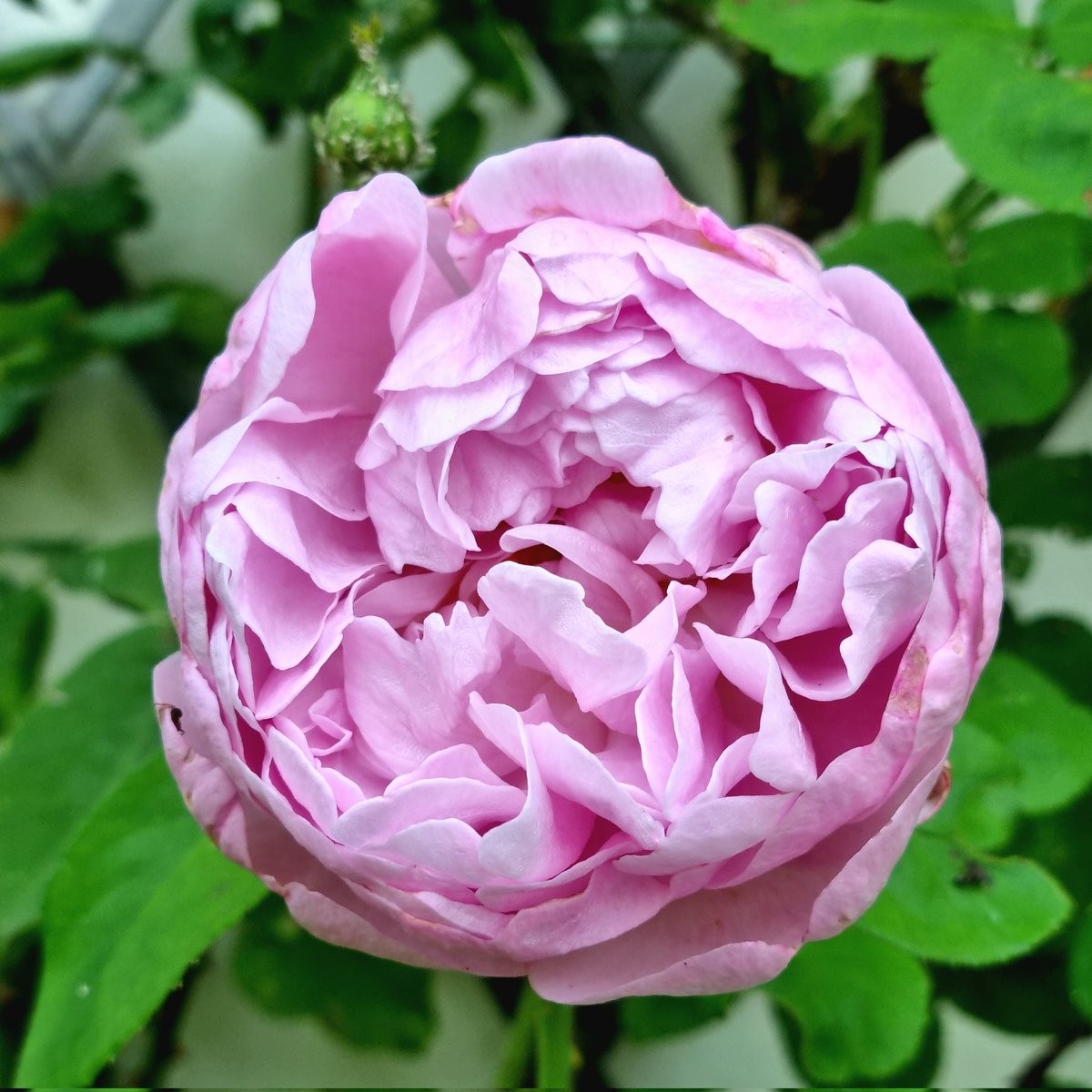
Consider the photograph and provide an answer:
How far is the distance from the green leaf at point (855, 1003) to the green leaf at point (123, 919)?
0.20 meters

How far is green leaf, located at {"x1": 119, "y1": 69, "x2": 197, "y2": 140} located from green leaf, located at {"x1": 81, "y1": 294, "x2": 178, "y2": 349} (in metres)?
0.09

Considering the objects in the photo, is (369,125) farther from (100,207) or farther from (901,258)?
(100,207)

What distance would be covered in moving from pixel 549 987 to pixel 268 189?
59 centimetres

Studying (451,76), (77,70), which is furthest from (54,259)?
(451,76)

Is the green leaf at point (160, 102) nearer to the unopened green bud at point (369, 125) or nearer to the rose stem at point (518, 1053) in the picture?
the unopened green bud at point (369, 125)

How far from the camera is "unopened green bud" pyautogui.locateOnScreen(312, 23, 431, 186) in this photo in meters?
0.34

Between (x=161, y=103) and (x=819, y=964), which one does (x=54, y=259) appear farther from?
(x=819, y=964)

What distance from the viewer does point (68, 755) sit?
0.40 meters

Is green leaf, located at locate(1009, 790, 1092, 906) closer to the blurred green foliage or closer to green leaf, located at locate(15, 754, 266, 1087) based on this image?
the blurred green foliage

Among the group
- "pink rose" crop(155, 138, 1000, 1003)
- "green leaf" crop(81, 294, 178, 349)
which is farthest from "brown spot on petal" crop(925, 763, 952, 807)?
"green leaf" crop(81, 294, 178, 349)

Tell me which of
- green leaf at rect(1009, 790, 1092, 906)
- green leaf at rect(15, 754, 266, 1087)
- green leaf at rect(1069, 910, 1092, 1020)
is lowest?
green leaf at rect(1009, 790, 1092, 906)

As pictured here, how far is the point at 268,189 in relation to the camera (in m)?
0.69

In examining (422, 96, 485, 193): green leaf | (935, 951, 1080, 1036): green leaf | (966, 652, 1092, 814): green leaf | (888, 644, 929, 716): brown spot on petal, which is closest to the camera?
(888, 644, 929, 716): brown spot on petal

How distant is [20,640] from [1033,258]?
521 mm
